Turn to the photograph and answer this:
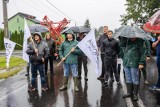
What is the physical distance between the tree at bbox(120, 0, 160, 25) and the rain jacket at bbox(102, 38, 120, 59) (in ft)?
130

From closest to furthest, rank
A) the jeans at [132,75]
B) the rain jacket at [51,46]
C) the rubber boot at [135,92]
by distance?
the rubber boot at [135,92] → the jeans at [132,75] → the rain jacket at [51,46]

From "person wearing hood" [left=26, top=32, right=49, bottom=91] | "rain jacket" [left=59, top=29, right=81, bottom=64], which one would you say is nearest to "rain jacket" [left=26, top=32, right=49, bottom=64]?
"person wearing hood" [left=26, top=32, right=49, bottom=91]

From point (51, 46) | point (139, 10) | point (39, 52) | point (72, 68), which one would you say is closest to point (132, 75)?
point (72, 68)

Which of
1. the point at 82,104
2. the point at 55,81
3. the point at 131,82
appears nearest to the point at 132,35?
the point at 131,82

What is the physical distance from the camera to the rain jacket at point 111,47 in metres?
10.7

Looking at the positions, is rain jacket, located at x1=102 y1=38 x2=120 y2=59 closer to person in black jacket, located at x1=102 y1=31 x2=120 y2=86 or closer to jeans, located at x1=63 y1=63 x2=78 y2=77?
person in black jacket, located at x1=102 y1=31 x2=120 y2=86

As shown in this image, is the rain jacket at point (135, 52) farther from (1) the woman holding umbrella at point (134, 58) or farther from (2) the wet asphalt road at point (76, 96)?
(2) the wet asphalt road at point (76, 96)

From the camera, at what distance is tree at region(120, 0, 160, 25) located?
4986 centimetres

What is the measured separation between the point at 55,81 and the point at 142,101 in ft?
14.5

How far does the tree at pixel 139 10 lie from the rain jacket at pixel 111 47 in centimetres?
3960

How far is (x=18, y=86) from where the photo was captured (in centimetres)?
1123

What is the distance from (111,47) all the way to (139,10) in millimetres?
45251

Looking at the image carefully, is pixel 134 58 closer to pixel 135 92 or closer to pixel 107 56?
pixel 135 92

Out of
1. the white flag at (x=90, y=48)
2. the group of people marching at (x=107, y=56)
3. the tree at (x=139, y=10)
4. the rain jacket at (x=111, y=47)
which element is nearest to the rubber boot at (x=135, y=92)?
the group of people marching at (x=107, y=56)
